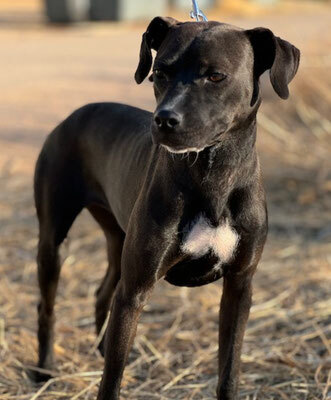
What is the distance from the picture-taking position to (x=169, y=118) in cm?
306

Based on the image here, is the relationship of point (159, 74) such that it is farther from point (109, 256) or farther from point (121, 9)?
point (121, 9)

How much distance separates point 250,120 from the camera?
3.40m

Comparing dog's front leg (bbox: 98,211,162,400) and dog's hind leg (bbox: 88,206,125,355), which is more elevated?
dog's front leg (bbox: 98,211,162,400)

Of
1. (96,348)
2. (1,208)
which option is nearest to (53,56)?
(1,208)

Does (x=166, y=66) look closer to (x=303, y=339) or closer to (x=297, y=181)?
(x=303, y=339)

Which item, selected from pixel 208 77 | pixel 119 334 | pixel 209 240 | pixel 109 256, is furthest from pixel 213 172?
pixel 109 256

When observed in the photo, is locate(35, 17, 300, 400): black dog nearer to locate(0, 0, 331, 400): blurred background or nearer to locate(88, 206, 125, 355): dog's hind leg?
locate(88, 206, 125, 355): dog's hind leg

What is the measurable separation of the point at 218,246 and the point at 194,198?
8.2 inches

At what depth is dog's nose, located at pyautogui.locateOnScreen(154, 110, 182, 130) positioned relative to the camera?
305 centimetres

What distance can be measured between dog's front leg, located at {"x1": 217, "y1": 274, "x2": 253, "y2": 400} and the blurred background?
0.47 meters

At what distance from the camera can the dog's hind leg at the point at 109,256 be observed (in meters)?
4.66

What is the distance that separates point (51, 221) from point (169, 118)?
4.74 feet

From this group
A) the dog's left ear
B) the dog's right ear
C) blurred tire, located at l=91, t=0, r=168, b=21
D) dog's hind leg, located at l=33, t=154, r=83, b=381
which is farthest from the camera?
blurred tire, located at l=91, t=0, r=168, b=21

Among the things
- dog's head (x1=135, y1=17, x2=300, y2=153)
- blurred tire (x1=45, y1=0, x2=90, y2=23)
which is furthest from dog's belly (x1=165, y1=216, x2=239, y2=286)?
blurred tire (x1=45, y1=0, x2=90, y2=23)
